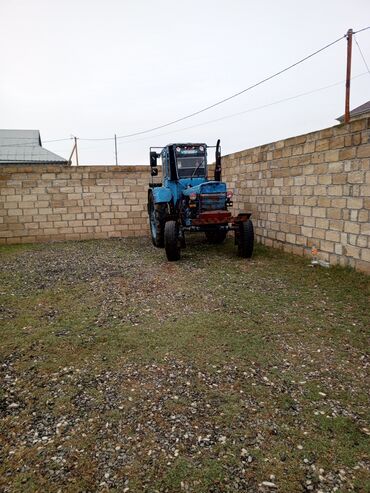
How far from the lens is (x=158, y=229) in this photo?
781 cm

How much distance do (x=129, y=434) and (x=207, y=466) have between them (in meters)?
0.55

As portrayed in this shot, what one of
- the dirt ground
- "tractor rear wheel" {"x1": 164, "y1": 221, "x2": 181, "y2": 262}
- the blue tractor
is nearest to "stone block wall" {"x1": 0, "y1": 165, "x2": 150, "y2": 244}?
the blue tractor

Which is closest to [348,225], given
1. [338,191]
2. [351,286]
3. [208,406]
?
[338,191]

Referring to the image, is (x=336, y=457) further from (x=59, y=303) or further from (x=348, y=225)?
(x=348, y=225)

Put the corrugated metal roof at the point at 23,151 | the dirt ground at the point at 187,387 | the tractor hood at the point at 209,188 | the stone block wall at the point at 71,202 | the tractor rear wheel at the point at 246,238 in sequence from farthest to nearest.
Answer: the corrugated metal roof at the point at 23,151, the stone block wall at the point at 71,202, the tractor hood at the point at 209,188, the tractor rear wheel at the point at 246,238, the dirt ground at the point at 187,387

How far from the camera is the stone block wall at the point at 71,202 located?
31.4 feet

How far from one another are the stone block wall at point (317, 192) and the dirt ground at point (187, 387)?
0.83 meters

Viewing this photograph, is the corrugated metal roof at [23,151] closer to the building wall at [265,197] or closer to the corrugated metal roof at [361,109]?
the building wall at [265,197]

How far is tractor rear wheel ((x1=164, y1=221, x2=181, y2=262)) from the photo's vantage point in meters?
6.54

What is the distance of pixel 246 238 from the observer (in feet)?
21.9

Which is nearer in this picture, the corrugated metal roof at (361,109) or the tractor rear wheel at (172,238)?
the tractor rear wheel at (172,238)

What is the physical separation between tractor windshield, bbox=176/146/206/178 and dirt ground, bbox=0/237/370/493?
139 inches

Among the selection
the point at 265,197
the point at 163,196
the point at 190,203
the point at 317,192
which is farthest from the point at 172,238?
the point at 317,192

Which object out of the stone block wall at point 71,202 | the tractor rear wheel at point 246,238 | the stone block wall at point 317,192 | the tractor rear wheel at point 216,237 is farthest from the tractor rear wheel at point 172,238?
the stone block wall at point 71,202
